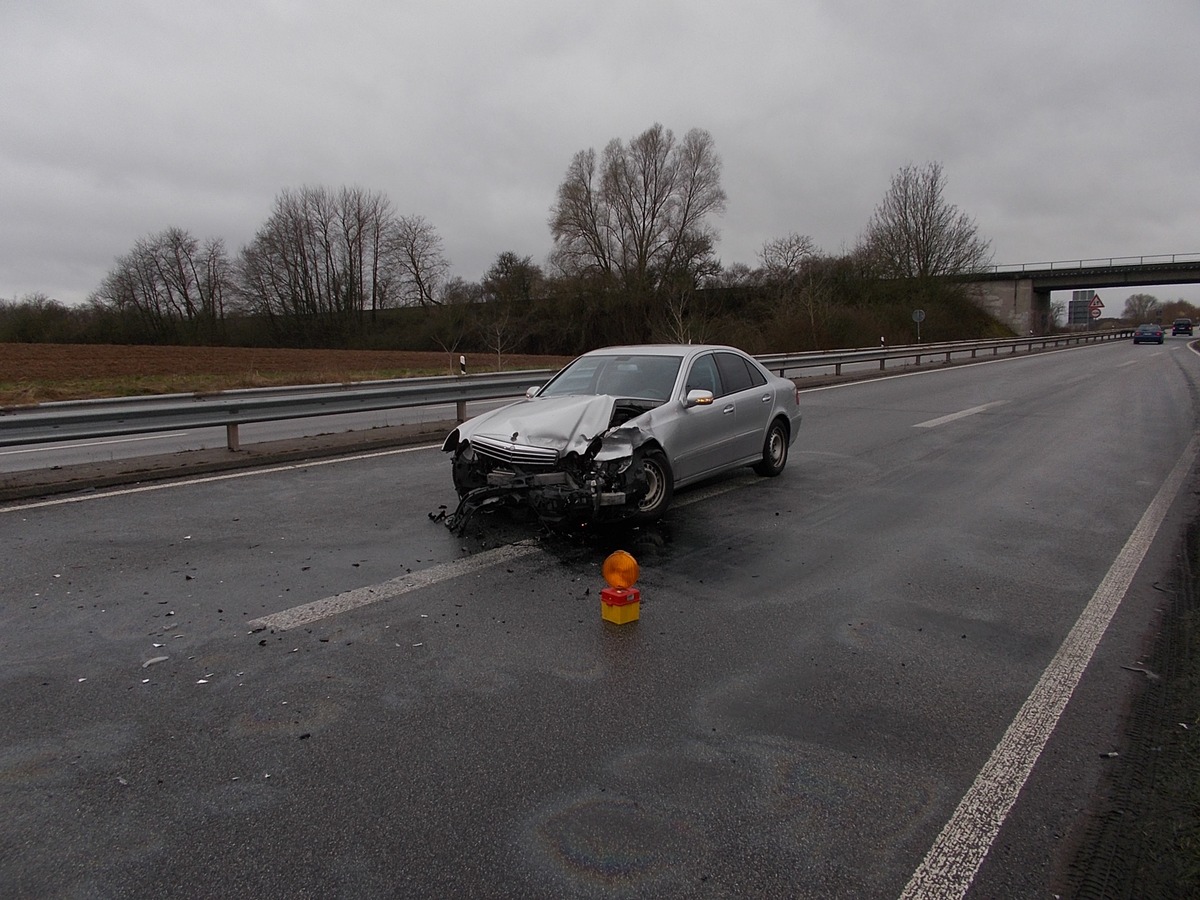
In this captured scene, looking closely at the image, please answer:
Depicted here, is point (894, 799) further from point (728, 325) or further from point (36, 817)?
point (728, 325)

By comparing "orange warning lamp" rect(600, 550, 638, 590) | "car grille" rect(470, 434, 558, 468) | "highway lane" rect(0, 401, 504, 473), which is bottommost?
"orange warning lamp" rect(600, 550, 638, 590)

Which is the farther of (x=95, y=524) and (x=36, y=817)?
(x=95, y=524)

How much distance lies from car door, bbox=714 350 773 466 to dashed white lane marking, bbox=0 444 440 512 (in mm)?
4452

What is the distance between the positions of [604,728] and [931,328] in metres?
53.9

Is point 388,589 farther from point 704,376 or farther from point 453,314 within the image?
point 453,314

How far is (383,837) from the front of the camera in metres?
2.57

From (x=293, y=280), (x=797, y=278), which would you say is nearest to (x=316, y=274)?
(x=293, y=280)

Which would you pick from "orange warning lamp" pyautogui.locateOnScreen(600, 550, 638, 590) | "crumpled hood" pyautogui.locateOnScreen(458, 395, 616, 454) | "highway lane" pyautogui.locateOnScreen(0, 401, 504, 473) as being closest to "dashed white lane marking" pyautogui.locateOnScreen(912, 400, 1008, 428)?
"highway lane" pyautogui.locateOnScreen(0, 401, 504, 473)

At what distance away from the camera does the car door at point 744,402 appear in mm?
7930

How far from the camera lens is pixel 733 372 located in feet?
27.3

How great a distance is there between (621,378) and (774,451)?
2.34 meters

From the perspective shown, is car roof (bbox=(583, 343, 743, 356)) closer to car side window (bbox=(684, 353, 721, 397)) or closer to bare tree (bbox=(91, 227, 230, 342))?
car side window (bbox=(684, 353, 721, 397))

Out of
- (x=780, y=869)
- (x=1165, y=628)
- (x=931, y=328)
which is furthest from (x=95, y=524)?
(x=931, y=328)

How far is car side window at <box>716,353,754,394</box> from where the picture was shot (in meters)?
8.09
